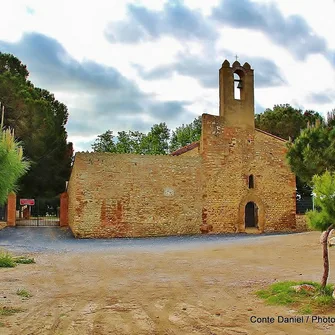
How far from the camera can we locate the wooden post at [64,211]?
25059 mm

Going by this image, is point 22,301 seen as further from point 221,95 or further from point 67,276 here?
point 221,95

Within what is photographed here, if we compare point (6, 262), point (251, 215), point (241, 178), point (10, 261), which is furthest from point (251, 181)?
point (6, 262)

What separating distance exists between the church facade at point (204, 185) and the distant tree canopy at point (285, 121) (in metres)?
14.2

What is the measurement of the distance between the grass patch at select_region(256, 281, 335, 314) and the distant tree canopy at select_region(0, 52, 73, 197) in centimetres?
2400

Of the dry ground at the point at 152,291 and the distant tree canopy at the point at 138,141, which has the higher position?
the distant tree canopy at the point at 138,141

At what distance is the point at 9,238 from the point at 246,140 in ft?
41.8

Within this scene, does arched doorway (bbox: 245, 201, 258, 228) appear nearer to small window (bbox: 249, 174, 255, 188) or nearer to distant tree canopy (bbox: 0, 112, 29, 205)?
small window (bbox: 249, 174, 255, 188)

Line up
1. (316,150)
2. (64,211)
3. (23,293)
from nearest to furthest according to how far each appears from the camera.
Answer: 1. (23,293)
2. (316,150)
3. (64,211)

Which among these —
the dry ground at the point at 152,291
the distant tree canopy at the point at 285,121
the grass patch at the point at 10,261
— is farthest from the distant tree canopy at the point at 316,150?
the distant tree canopy at the point at 285,121

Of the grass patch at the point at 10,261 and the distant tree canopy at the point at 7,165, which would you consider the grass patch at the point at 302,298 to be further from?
the grass patch at the point at 10,261

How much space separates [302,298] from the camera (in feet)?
21.0

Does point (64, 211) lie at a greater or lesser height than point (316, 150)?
lesser

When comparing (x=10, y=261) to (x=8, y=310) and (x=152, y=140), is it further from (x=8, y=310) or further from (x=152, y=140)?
(x=152, y=140)

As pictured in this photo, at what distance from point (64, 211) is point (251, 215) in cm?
1122
